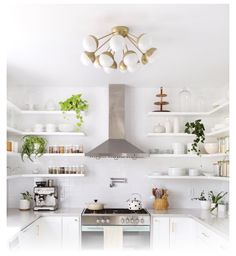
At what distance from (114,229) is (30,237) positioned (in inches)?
41.1

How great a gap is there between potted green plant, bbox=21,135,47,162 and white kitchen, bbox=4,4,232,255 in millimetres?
13

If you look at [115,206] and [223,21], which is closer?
[223,21]

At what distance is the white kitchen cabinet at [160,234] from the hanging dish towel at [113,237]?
16.0 inches

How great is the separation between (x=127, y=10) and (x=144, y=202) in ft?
10.4

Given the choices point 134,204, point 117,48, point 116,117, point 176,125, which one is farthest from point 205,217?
point 117,48

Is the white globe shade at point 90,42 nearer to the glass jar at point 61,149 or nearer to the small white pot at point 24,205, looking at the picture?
the glass jar at point 61,149

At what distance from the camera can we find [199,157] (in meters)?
4.99

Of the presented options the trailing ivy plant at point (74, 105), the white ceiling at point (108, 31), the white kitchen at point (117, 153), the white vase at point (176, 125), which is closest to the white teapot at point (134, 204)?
the white kitchen at point (117, 153)

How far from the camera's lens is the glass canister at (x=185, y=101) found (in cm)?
503

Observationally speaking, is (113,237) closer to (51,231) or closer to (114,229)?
(114,229)

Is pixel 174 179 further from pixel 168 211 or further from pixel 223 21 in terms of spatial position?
pixel 223 21

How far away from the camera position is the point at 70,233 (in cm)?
434

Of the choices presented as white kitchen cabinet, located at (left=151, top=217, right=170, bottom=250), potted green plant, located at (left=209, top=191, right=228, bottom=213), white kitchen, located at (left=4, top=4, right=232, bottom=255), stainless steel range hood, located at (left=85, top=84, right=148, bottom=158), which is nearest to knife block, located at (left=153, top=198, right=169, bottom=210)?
→ white kitchen, located at (left=4, top=4, right=232, bottom=255)
